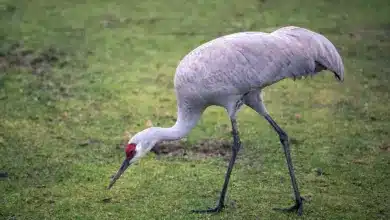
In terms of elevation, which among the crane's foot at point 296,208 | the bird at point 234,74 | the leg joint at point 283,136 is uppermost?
the bird at point 234,74

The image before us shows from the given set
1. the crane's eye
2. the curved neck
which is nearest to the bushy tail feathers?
the curved neck

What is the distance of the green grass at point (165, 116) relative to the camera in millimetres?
6547

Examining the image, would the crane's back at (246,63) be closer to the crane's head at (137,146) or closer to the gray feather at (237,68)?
the gray feather at (237,68)

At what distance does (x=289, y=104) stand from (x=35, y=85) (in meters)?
3.54

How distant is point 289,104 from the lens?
29.5ft

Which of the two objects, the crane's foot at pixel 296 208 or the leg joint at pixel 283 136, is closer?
the crane's foot at pixel 296 208

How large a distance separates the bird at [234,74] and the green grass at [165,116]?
0.50 metres

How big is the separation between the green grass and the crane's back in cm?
114

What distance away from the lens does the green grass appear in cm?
655

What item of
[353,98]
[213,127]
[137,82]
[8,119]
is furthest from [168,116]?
[353,98]

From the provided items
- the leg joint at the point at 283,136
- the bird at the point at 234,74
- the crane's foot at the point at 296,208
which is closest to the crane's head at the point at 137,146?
the bird at the point at 234,74

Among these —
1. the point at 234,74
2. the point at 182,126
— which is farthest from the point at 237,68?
the point at 182,126

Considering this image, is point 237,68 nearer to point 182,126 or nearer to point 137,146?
point 182,126

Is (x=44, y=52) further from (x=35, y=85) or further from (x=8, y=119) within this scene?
(x=8, y=119)
